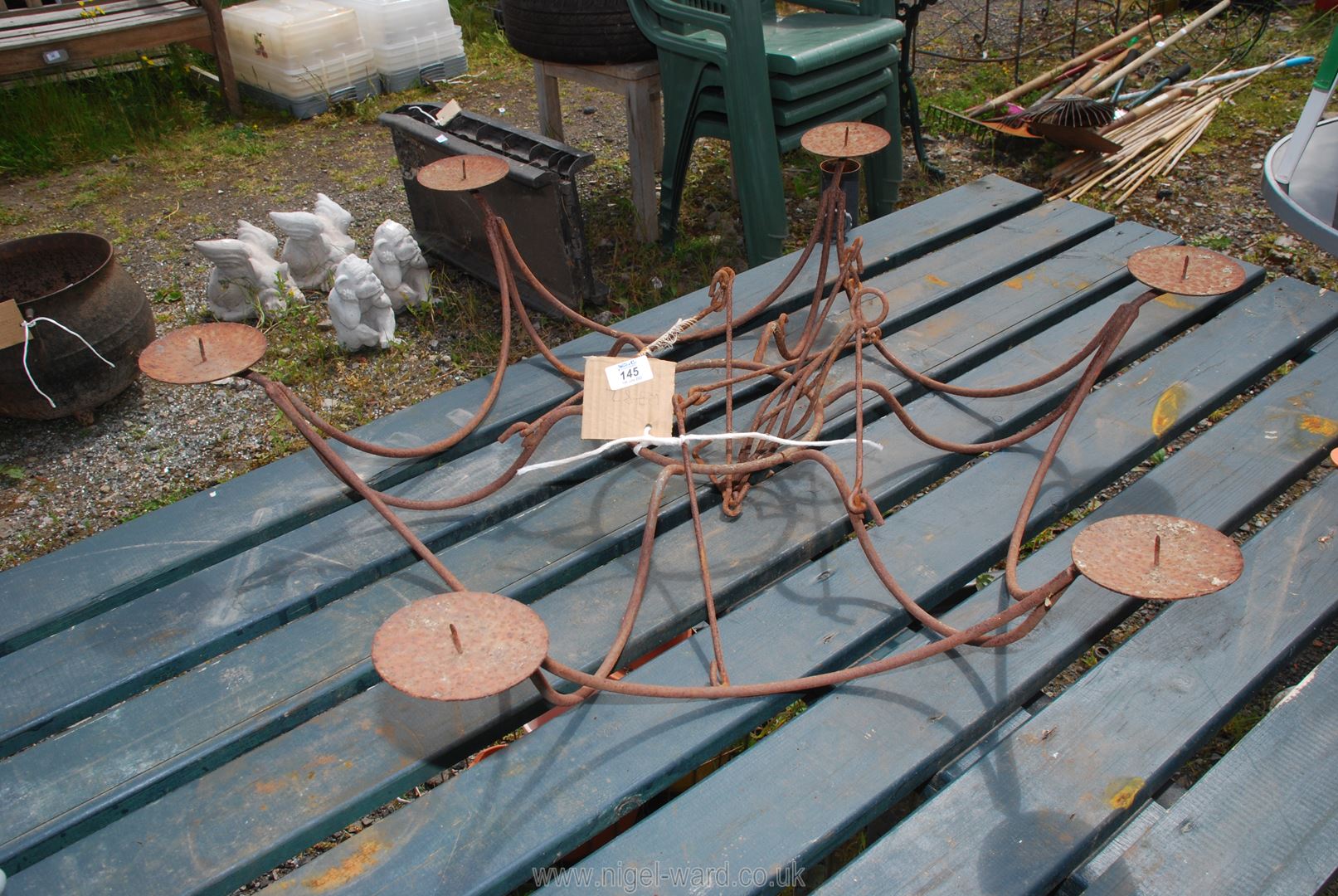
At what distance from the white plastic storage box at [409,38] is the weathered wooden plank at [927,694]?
3.82m

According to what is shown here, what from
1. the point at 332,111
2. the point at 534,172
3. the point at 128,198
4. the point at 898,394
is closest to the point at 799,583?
the point at 898,394

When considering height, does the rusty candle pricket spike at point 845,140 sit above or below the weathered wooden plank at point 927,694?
above

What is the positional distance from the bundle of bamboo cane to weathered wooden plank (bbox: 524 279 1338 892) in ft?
6.92

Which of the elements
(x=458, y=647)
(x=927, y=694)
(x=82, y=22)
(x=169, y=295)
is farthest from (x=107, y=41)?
(x=927, y=694)

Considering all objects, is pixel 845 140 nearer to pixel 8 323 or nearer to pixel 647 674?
pixel 647 674

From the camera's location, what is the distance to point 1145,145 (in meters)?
3.62

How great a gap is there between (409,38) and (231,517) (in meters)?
3.62

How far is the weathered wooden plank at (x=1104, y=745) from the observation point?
997 millimetres

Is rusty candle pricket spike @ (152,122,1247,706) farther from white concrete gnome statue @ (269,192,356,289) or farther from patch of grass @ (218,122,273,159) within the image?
patch of grass @ (218,122,273,159)

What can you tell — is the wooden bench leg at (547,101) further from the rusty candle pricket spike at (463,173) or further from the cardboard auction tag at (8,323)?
the cardboard auction tag at (8,323)

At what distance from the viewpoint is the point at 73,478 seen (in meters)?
2.39

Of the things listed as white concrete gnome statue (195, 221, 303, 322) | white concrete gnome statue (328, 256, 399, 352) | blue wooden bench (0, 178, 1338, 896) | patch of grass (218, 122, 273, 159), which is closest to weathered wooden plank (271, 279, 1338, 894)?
blue wooden bench (0, 178, 1338, 896)

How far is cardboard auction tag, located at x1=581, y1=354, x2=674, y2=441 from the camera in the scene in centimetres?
125

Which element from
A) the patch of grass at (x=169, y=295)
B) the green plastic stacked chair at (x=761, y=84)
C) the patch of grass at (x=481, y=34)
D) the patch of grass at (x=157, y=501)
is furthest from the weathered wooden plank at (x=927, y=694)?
the patch of grass at (x=481, y=34)
